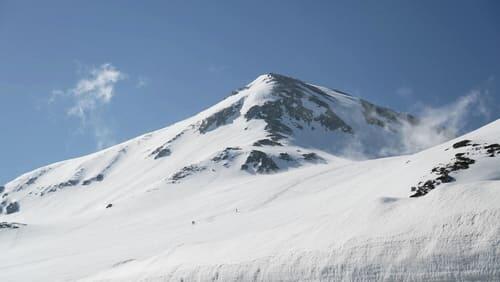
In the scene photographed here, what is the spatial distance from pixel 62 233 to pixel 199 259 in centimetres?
5677

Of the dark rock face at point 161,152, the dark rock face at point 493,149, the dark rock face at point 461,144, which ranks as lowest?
the dark rock face at point 493,149

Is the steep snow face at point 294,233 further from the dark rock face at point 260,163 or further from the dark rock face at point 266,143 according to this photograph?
the dark rock face at point 266,143

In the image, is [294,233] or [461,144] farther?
[461,144]

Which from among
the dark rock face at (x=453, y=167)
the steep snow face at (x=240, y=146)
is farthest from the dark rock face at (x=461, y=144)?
the steep snow face at (x=240, y=146)

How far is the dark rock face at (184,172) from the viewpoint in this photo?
387 ft

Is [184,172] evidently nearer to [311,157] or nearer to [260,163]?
[260,163]

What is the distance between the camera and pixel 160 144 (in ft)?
584

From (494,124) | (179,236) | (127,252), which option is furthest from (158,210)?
(494,124)

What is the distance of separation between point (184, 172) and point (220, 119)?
6185 cm

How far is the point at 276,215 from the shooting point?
2239 inches

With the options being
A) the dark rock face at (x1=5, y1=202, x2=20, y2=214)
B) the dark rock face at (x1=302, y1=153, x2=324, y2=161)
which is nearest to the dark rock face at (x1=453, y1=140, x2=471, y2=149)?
the dark rock face at (x1=302, y1=153, x2=324, y2=161)

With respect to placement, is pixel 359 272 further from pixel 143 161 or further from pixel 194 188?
pixel 143 161

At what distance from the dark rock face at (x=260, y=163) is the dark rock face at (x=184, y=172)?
10056 mm

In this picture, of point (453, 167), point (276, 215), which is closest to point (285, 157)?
point (276, 215)
